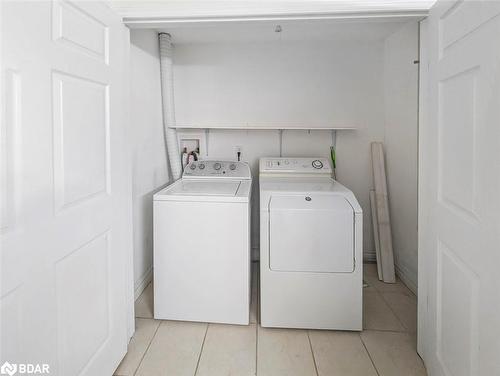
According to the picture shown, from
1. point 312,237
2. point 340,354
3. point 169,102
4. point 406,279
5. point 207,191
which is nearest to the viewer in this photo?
point 340,354

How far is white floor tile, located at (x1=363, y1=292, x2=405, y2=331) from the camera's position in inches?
78.5

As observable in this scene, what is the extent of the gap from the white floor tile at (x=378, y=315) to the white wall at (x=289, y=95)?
752mm

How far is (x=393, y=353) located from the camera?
5.72 feet

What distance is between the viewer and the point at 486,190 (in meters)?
1.03

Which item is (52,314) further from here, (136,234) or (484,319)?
(484,319)

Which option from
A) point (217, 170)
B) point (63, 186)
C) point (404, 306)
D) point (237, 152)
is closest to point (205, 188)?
point (217, 170)

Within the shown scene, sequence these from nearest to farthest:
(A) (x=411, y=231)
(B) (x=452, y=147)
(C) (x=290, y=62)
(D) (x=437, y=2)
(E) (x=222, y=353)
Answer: (B) (x=452, y=147), (D) (x=437, y=2), (E) (x=222, y=353), (A) (x=411, y=231), (C) (x=290, y=62)

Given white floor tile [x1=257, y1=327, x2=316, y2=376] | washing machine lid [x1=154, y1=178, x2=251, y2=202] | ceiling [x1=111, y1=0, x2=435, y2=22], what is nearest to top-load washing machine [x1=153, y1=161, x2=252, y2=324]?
washing machine lid [x1=154, y1=178, x2=251, y2=202]

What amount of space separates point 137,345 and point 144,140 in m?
1.42

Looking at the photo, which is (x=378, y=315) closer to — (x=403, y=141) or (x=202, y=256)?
(x=202, y=256)

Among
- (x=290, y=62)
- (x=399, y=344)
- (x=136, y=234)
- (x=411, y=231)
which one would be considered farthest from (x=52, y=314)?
(x=290, y=62)

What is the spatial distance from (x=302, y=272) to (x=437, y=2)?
1.57 meters

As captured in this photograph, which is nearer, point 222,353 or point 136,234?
point 222,353

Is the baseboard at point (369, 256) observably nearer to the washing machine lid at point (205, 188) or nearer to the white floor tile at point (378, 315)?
the white floor tile at point (378, 315)
